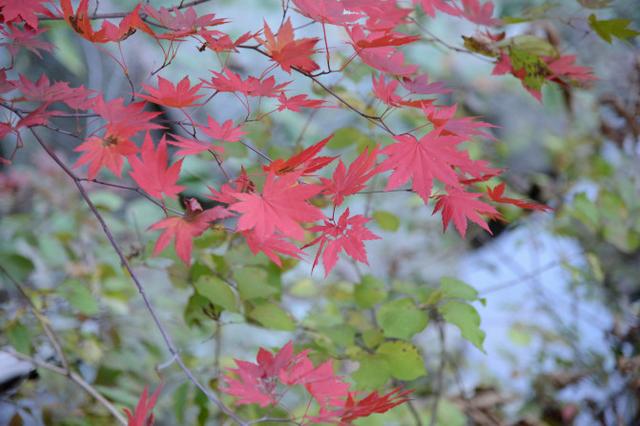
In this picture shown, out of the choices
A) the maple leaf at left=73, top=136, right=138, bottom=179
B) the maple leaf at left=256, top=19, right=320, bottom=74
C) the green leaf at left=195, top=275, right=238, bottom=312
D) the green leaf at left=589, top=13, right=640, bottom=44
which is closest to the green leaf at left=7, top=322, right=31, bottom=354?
the green leaf at left=195, top=275, right=238, bottom=312

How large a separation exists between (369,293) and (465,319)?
235 mm

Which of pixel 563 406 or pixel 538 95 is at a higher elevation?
pixel 538 95

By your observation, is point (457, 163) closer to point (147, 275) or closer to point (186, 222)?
point (186, 222)

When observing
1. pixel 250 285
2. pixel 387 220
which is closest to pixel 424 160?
pixel 250 285

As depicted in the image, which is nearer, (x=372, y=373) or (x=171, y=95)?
→ (x=171, y=95)

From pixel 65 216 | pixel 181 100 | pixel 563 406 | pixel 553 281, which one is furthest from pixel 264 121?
pixel 553 281

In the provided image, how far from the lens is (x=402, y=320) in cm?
91

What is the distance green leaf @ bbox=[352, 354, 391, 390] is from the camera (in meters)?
0.88

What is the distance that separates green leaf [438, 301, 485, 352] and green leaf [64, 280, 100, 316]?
0.69 metres

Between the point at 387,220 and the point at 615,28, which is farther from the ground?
the point at 615,28

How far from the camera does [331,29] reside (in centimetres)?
367

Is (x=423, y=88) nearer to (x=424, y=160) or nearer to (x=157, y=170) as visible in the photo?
(x=424, y=160)

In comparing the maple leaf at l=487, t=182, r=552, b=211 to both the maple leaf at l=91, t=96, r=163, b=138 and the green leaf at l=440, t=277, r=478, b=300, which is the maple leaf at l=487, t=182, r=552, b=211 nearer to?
the green leaf at l=440, t=277, r=478, b=300

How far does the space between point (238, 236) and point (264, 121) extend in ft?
0.84
